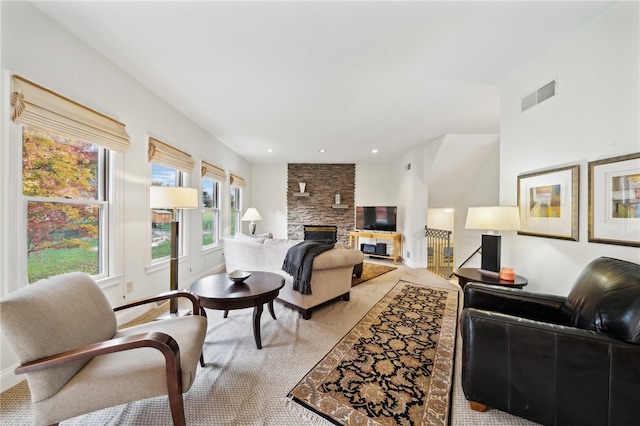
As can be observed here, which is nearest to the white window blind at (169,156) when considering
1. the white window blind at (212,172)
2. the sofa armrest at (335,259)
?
the white window blind at (212,172)

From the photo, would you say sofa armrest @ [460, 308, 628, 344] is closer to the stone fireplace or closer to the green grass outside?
the green grass outside

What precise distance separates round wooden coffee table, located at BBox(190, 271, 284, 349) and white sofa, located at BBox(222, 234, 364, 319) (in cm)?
48

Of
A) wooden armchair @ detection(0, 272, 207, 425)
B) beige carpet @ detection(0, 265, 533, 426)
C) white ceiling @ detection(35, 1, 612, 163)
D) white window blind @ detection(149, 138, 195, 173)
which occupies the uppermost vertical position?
white ceiling @ detection(35, 1, 612, 163)

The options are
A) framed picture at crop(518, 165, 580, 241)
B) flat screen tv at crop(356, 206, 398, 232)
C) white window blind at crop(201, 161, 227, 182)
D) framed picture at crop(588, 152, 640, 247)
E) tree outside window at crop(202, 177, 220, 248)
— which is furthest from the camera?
flat screen tv at crop(356, 206, 398, 232)

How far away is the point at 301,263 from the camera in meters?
2.55

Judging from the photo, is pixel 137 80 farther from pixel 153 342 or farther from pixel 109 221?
pixel 153 342

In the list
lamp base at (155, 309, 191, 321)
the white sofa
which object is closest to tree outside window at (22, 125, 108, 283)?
lamp base at (155, 309, 191, 321)

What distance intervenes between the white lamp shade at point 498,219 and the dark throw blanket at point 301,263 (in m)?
1.66

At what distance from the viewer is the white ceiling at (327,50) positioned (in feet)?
5.26

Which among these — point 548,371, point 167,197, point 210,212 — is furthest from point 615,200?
point 210,212

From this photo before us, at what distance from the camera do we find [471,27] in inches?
67.9

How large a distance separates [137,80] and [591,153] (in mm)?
4278

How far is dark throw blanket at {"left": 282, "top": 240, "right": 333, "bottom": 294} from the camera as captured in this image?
8.20ft

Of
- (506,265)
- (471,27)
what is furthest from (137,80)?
(506,265)
